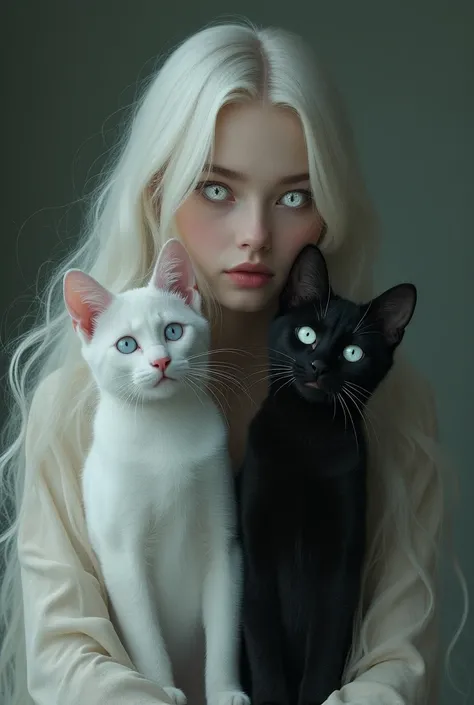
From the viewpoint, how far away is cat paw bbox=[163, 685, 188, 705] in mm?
958

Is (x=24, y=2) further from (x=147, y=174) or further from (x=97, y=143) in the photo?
(x=147, y=174)

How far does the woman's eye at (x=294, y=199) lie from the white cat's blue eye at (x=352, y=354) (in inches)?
8.4

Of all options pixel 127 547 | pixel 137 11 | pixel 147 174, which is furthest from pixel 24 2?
pixel 127 547

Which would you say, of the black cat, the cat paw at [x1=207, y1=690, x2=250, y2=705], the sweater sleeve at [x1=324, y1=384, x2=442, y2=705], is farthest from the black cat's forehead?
the cat paw at [x1=207, y1=690, x2=250, y2=705]

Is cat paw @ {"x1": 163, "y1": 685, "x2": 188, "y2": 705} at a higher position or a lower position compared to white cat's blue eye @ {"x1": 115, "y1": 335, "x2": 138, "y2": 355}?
lower

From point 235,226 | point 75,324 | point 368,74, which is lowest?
point 75,324

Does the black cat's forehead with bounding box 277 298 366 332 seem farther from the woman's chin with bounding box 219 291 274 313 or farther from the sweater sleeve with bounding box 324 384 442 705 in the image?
the sweater sleeve with bounding box 324 384 442 705

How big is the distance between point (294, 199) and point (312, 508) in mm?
346

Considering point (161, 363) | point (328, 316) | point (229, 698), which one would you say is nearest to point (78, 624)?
point (229, 698)

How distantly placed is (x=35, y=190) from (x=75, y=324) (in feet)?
2.96

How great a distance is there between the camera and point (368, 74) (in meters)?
A: 1.91

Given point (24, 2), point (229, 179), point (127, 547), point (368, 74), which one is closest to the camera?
point (127, 547)

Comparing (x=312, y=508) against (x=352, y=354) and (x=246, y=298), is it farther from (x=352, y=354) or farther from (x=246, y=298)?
(x=246, y=298)

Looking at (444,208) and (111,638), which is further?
(444,208)
